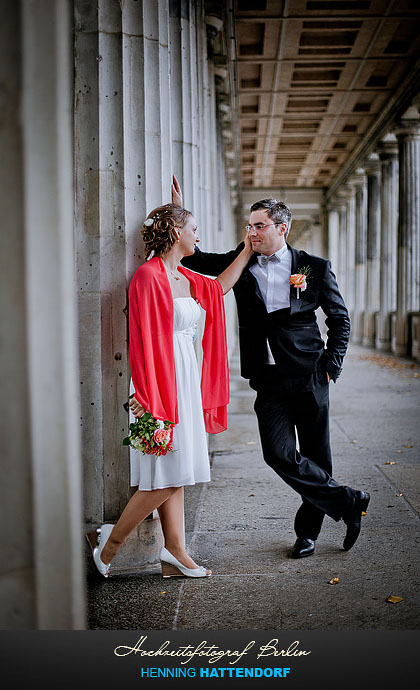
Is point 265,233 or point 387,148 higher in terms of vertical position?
point 387,148

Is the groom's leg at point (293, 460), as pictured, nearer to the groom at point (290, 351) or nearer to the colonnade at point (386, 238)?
the groom at point (290, 351)

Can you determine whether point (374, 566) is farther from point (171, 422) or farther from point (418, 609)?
point (171, 422)

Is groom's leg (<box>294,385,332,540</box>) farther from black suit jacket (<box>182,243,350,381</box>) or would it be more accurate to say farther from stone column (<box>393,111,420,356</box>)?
stone column (<box>393,111,420,356</box>)

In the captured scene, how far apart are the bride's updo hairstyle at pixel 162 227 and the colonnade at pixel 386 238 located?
54.7ft

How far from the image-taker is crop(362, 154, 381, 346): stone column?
26922 millimetres

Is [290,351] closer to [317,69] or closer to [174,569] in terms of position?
[174,569]

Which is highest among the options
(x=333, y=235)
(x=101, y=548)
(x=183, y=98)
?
(x=333, y=235)

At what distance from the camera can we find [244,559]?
4.54m

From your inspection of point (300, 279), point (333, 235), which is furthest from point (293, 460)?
point (333, 235)

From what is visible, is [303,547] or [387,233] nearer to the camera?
[303,547]

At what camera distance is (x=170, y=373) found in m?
3.95

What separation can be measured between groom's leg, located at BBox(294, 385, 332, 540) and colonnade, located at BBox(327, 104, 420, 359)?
1593cm

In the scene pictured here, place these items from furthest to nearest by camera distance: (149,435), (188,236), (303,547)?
(303,547), (188,236), (149,435)

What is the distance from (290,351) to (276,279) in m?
0.45
